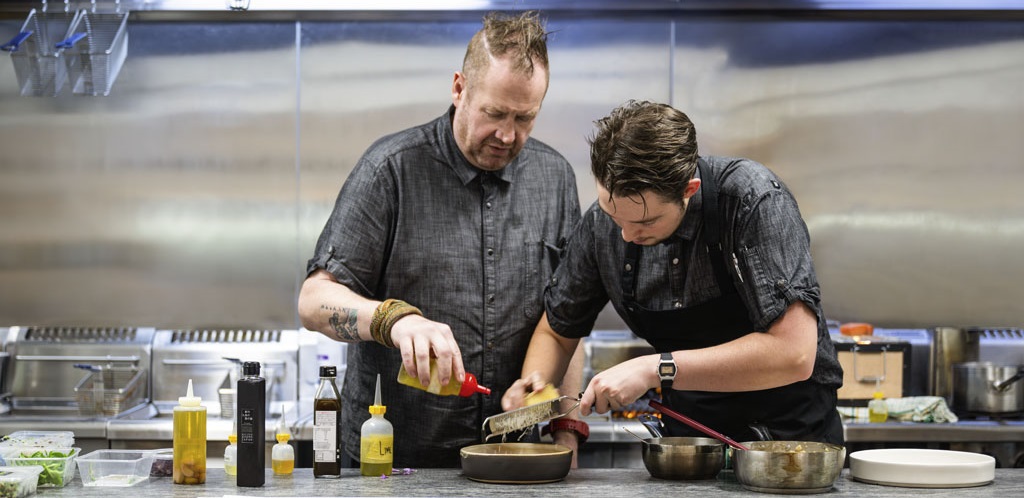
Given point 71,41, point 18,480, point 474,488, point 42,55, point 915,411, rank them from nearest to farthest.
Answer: point 18,480 → point 474,488 → point 915,411 → point 71,41 → point 42,55

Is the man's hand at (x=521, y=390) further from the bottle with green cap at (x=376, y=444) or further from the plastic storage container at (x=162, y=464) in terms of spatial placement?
the plastic storage container at (x=162, y=464)

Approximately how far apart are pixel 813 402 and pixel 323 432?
1.12 metres

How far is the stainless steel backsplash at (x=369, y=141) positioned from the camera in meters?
4.36

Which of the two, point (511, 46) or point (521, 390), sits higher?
point (511, 46)

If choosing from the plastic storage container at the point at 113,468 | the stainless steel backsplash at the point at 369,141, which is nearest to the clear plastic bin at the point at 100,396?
the stainless steel backsplash at the point at 369,141

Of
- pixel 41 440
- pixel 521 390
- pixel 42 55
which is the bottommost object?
pixel 41 440

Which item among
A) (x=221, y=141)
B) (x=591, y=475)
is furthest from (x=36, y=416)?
(x=591, y=475)

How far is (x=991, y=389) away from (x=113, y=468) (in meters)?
3.11

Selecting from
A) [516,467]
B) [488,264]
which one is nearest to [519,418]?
[516,467]

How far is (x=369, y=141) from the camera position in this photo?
4355mm

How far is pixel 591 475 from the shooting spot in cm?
236

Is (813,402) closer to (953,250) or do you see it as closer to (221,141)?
(953,250)

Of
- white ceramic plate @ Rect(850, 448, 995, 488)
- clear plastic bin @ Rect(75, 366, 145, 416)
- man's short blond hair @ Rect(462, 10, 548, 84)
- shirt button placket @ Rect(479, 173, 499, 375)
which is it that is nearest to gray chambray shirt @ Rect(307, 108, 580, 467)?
shirt button placket @ Rect(479, 173, 499, 375)

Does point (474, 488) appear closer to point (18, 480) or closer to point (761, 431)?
point (761, 431)
